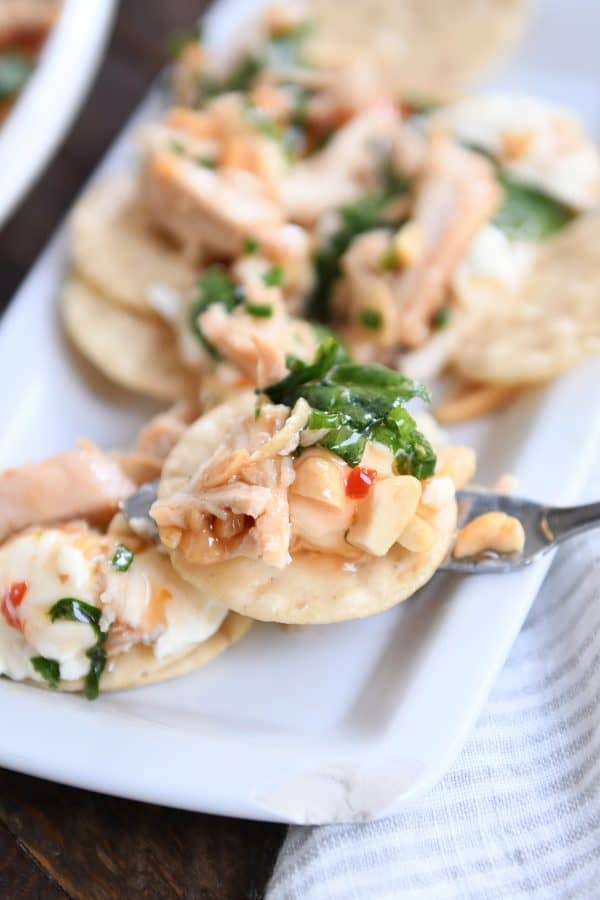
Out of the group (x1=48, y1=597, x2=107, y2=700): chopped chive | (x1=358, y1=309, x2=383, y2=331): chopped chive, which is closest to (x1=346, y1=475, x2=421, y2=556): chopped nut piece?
(x1=48, y1=597, x2=107, y2=700): chopped chive

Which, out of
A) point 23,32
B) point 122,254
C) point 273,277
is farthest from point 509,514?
point 23,32

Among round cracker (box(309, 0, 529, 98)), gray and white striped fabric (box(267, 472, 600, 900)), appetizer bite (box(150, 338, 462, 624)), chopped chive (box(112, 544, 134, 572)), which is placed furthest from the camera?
round cracker (box(309, 0, 529, 98))

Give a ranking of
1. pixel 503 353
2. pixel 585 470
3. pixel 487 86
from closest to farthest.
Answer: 1. pixel 585 470
2. pixel 503 353
3. pixel 487 86

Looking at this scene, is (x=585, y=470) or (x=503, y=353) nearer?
(x=585, y=470)

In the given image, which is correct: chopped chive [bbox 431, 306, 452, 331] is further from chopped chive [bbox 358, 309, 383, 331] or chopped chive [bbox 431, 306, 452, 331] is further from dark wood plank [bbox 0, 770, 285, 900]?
dark wood plank [bbox 0, 770, 285, 900]

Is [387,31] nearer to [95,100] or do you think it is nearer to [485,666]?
[95,100]

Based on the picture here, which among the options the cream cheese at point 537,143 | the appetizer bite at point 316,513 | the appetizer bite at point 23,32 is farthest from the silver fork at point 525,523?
the appetizer bite at point 23,32

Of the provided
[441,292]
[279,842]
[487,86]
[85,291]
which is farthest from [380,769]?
[487,86]
